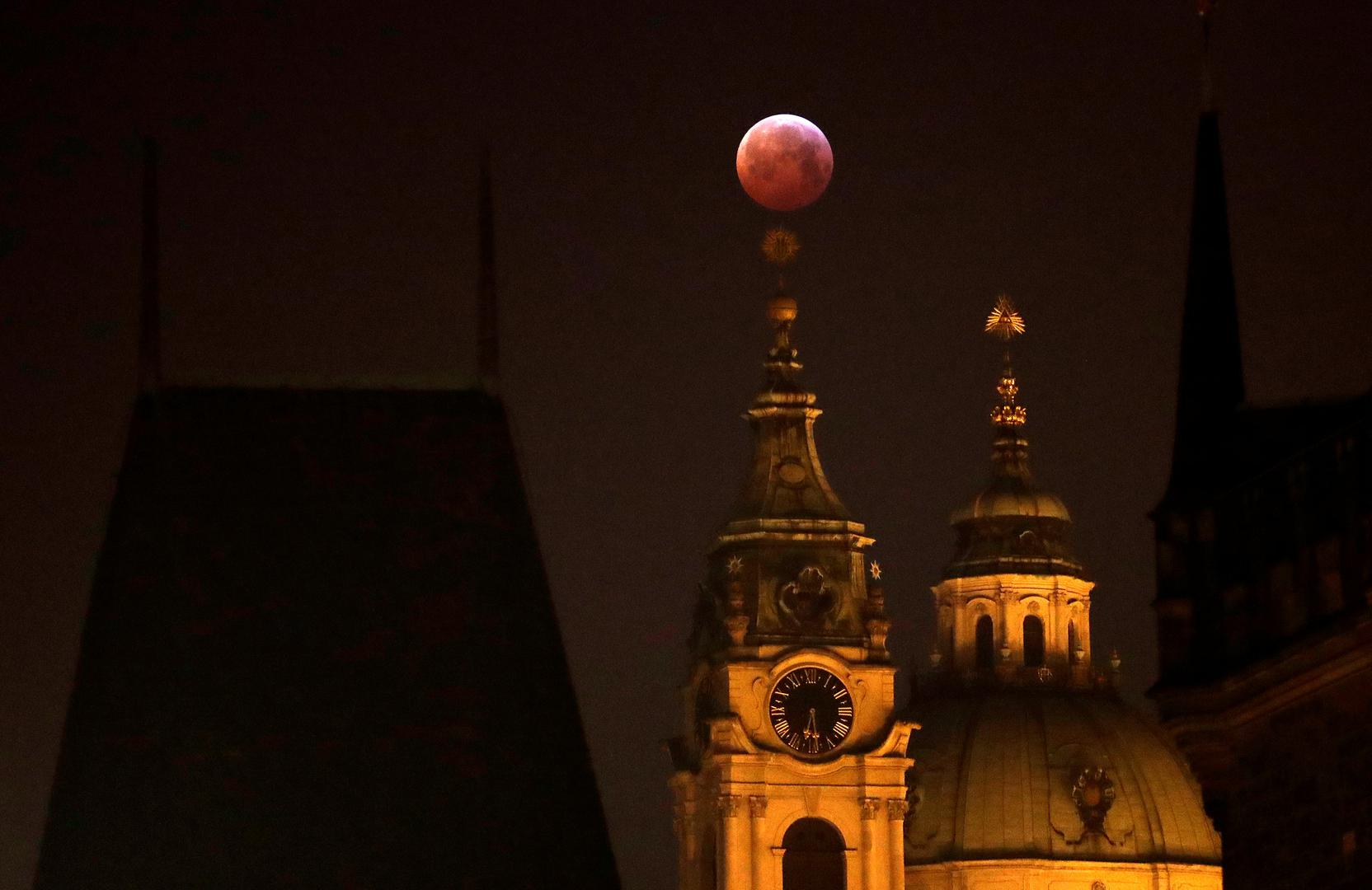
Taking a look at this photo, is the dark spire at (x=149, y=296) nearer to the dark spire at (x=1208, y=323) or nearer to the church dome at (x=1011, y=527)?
the dark spire at (x=1208, y=323)

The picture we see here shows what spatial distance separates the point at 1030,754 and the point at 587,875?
104 metres

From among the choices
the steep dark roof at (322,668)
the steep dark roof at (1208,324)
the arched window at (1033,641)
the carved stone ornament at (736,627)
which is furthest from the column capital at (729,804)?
the steep dark roof at (1208,324)

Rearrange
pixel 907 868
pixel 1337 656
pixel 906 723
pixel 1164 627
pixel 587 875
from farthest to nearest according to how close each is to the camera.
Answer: pixel 907 868 → pixel 906 723 → pixel 587 875 → pixel 1164 627 → pixel 1337 656

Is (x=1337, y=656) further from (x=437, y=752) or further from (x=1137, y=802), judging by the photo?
(x=1137, y=802)

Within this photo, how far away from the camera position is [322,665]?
58.1m

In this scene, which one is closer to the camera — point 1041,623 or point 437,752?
point 437,752

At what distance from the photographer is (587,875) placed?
56.3 meters

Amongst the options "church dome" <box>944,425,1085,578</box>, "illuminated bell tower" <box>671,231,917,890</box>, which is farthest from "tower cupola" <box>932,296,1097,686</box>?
"illuminated bell tower" <box>671,231,917,890</box>

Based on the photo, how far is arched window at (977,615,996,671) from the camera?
161 m

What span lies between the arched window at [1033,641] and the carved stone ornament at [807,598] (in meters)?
19.4

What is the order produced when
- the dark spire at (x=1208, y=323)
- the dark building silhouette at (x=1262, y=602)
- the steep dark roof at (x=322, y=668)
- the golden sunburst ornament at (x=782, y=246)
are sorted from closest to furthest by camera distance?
the dark building silhouette at (x=1262, y=602) < the dark spire at (x=1208, y=323) < the steep dark roof at (x=322, y=668) < the golden sunburst ornament at (x=782, y=246)

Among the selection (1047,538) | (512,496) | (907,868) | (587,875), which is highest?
(1047,538)

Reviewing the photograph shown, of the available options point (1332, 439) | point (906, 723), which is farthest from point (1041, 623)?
point (1332, 439)

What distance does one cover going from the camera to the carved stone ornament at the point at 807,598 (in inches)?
5605
